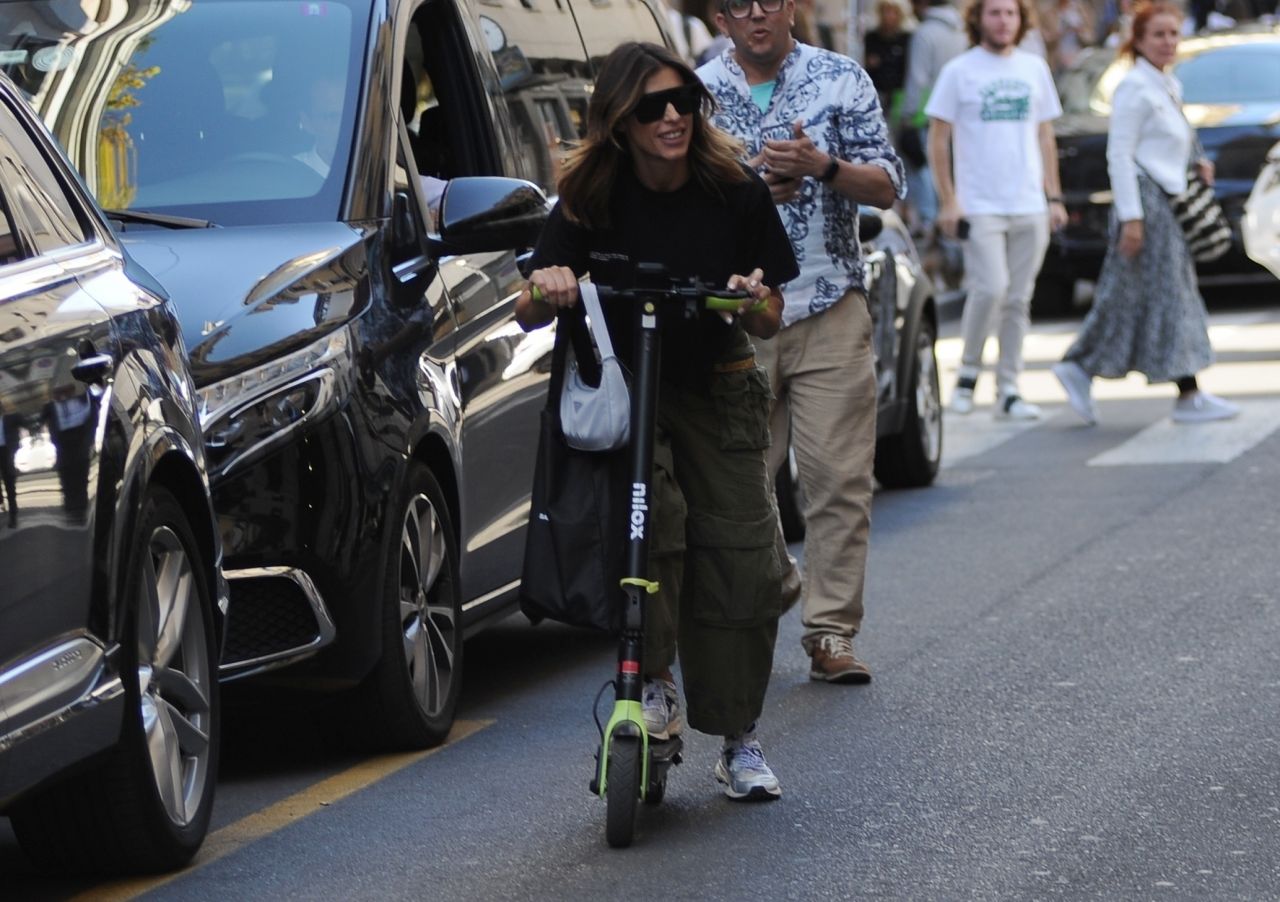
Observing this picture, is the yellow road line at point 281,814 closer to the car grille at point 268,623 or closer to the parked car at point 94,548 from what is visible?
the parked car at point 94,548

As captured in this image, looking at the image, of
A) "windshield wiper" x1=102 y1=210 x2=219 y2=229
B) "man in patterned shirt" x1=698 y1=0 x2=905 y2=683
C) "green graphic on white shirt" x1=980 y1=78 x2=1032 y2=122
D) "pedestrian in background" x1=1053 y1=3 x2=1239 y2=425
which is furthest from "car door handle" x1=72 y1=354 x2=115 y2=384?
"green graphic on white shirt" x1=980 y1=78 x2=1032 y2=122

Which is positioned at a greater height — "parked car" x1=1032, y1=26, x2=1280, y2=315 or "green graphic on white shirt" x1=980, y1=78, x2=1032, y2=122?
"green graphic on white shirt" x1=980, y1=78, x2=1032, y2=122

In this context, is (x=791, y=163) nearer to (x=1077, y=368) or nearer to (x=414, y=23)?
(x=414, y=23)

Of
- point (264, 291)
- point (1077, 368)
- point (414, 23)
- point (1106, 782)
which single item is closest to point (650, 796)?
point (1106, 782)

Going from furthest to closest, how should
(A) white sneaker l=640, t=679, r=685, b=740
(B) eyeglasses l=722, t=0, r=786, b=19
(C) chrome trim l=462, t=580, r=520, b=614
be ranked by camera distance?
(B) eyeglasses l=722, t=0, r=786, b=19
(C) chrome trim l=462, t=580, r=520, b=614
(A) white sneaker l=640, t=679, r=685, b=740

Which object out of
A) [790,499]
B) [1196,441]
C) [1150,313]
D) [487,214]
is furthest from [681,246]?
[1150,313]

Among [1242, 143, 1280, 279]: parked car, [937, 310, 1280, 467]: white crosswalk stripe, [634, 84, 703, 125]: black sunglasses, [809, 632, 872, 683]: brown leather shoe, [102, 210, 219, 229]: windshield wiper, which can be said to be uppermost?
[634, 84, 703, 125]: black sunglasses

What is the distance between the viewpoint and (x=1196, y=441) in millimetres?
12844

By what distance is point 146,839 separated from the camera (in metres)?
5.30

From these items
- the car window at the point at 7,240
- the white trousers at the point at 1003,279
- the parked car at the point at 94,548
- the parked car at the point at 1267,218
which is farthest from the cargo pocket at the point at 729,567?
the parked car at the point at 1267,218

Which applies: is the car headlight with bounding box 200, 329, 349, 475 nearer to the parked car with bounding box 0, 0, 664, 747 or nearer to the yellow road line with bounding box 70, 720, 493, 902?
the parked car with bounding box 0, 0, 664, 747

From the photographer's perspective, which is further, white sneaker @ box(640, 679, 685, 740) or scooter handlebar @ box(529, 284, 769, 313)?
white sneaker @ box(640, 679, 685, 740)

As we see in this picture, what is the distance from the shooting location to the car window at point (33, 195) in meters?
5.37

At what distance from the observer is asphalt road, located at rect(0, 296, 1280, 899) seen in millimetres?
A: 5379
